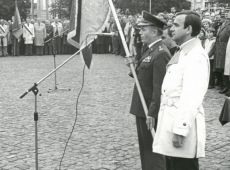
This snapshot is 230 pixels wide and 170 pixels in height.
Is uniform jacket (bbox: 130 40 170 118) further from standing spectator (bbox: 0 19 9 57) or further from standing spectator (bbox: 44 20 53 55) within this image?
standing spectator (bbox: 44 20 53 55)

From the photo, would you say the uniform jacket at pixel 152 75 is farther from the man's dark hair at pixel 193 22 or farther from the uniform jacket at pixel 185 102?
the man's dark hair at pixel 193 22

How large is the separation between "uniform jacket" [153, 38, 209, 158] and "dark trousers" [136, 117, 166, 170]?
905mm

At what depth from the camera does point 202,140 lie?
12.7 feet

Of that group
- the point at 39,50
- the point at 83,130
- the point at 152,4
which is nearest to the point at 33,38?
the point at 39,50

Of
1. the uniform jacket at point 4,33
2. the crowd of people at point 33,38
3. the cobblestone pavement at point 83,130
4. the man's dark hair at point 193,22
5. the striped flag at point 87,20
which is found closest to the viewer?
the man's dark hair at point 193,22

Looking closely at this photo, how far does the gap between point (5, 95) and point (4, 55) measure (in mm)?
14130

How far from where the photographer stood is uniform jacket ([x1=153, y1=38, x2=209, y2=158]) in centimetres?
369

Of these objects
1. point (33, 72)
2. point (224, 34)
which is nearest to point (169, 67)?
point (224, 34)

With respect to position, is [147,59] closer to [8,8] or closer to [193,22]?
[193,22]

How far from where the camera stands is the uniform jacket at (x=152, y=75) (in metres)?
4.64

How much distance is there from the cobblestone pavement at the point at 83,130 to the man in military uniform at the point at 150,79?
2.73ft

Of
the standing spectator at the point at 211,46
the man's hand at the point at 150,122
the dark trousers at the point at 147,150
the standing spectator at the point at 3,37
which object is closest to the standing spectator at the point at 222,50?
the standing spectator at the point at 211,46

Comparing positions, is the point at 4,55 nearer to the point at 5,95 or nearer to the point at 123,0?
the point at 5,95

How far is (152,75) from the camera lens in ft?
15.8
